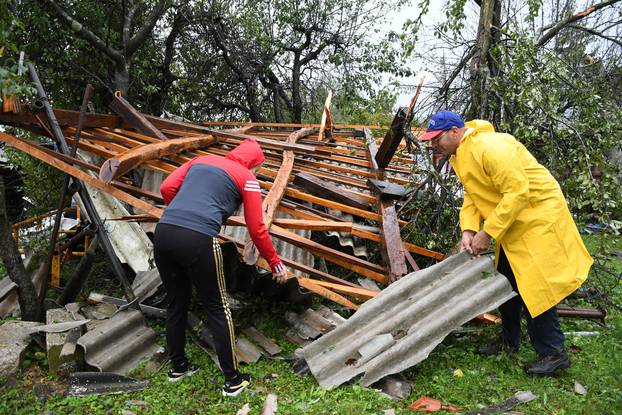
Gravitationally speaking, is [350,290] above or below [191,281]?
below

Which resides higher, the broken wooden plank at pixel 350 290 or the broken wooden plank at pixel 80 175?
the broken wooden plank at pixel 80 175

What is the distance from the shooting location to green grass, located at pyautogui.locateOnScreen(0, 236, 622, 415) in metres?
2.90

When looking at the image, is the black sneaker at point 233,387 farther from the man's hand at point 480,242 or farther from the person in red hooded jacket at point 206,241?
the man's hand at point 480,242

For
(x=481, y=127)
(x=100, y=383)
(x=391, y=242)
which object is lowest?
(x=100, y=383)

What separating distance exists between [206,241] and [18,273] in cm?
256

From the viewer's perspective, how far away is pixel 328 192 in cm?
530

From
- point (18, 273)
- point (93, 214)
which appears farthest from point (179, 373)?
point (18, 273)

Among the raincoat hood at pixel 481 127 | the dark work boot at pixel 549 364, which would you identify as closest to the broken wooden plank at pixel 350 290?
the dark work boot at pixel 549 364

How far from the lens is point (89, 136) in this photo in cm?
575

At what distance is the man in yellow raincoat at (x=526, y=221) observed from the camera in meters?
3.00

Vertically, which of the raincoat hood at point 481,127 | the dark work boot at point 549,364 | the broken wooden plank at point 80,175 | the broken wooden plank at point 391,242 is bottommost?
the dark work boot at point 549,364

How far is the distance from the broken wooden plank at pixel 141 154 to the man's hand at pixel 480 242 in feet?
10.4

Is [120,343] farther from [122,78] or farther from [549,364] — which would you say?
[122,78]

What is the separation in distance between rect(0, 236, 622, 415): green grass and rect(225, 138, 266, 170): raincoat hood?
62.0 inches
